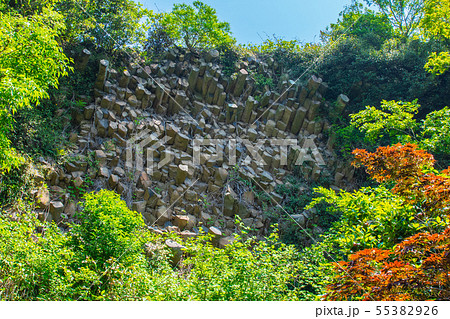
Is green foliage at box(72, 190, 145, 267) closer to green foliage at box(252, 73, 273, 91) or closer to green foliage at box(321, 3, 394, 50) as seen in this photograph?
→ green foliage at box(252, 73, 273, 91)

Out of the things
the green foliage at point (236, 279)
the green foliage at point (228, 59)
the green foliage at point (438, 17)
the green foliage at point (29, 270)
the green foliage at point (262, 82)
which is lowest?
the green foliage at point (29, 270)

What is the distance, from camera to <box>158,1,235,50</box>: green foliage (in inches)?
398

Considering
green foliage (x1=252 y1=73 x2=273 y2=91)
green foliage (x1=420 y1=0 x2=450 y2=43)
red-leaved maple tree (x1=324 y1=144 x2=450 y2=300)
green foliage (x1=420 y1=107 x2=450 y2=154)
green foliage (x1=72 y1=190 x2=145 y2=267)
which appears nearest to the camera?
red-leaved maple tree (x1=324 y1=144 x2=450 y2=300)

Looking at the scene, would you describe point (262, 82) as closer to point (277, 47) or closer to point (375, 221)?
point (277, 47)

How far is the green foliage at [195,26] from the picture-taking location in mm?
10117

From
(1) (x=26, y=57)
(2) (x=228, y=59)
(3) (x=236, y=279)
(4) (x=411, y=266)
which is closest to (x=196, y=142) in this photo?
(2) (x=228, y=59)

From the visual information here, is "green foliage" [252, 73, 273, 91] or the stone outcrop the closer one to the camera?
the stone outcrop

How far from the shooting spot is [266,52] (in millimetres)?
11117

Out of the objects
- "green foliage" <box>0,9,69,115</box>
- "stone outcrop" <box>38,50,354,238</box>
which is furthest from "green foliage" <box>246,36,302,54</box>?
"green foliage" <box>0,9,69,115</box>

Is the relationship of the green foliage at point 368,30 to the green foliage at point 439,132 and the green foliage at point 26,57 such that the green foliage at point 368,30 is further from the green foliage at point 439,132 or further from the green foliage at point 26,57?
the green foliage at point 26,57

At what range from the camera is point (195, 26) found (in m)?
10.1

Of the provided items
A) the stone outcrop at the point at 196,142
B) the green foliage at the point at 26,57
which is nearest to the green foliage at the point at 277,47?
the stone outcrop at the point at 196,142

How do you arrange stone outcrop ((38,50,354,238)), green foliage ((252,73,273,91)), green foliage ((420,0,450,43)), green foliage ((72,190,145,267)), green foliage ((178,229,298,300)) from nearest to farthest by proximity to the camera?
green foliage ((178,229,298,300))
green foliage ((72,190,145,267))
stone outcrop ((38,50,354,238))
green foliage ((420,0,450,43))
green foliage ((252,73,273,91))

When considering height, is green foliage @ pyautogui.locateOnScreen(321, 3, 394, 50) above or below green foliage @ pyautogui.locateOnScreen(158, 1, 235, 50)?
above
